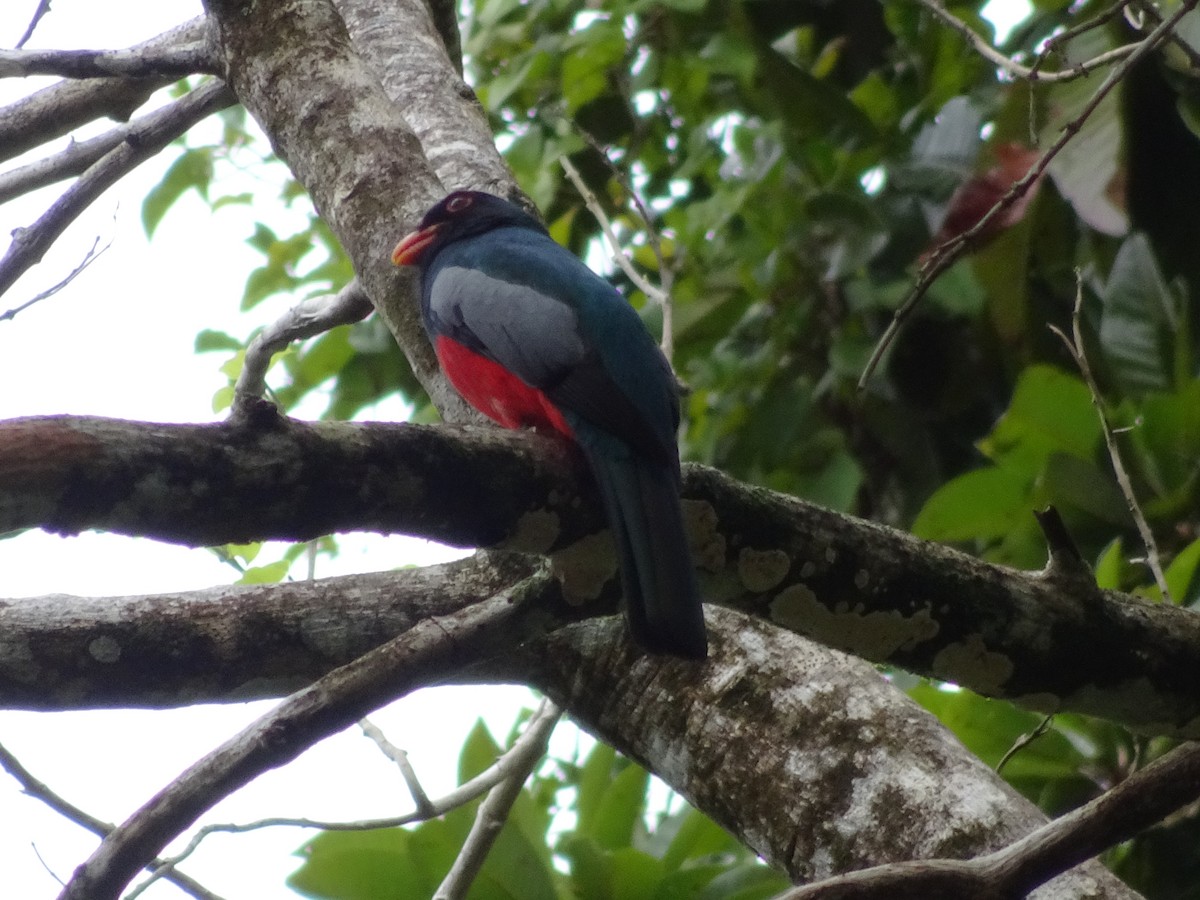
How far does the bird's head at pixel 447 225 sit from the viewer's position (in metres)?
3.27

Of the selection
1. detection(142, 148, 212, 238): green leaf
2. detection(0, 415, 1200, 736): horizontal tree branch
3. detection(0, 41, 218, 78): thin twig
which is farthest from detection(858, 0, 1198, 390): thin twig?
detection(142, 148, 212, 238): green leaf

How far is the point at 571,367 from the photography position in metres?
2.67

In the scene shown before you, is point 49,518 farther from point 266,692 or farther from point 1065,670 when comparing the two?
point 1065,670

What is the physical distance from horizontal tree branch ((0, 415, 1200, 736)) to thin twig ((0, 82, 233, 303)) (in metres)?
1.29

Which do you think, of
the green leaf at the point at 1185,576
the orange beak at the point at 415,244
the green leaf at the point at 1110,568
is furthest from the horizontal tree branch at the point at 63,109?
the green leaf at the point at 1185,576

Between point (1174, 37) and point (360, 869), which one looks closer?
point (360, 869)

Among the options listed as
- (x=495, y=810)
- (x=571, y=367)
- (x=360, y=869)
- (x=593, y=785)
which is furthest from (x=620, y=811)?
(x=571, y=367)

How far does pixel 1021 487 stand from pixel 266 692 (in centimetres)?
207

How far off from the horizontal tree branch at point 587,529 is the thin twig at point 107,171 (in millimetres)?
1292

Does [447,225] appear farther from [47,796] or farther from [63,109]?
[47,796]

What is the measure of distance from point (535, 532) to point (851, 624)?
57cm

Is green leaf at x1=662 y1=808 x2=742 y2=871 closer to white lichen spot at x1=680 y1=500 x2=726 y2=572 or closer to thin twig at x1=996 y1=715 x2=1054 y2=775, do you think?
thin twig at x1=996 y1=715 x2=1054 y2=775

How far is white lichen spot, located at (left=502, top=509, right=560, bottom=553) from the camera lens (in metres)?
1.99

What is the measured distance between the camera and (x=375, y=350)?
4.70 metres
